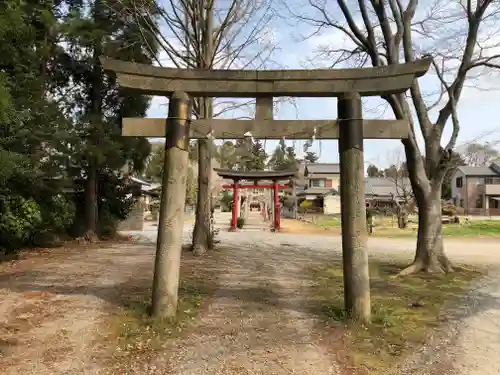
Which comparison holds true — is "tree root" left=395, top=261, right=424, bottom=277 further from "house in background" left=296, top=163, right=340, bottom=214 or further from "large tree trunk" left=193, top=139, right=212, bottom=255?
"house in background" left=296, top=163, right=340, bottom=214

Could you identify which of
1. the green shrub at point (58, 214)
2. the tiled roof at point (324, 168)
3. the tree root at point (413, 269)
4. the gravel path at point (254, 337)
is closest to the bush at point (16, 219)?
the green shrub at point (58, 214)

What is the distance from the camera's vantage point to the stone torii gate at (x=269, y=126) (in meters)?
5.67

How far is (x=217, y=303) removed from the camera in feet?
21.5

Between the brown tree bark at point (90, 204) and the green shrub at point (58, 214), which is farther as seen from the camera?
the brown tree bark at point (90, 204)

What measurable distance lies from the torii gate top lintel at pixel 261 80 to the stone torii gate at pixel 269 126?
0.01 meters

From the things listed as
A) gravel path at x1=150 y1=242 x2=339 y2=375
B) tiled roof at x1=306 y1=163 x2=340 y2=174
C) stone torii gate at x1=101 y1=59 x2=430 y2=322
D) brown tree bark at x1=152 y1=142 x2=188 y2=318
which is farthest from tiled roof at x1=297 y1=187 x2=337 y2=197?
brown tree bark at x1=152 y1=142 x2=188 y2=318

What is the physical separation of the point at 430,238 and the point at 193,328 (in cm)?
629

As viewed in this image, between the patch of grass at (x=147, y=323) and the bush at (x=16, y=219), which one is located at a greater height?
the bush at (x=16, y=219)

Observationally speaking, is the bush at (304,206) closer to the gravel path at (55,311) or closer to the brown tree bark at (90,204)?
the brown tree bark at (90,204)

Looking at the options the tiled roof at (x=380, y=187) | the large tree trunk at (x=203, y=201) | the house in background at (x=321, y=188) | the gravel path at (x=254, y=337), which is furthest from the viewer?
the tiled roof at (x=380, y=187)

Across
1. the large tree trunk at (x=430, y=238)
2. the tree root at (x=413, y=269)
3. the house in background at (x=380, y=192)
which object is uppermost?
the house in background at (x=380, y=192)

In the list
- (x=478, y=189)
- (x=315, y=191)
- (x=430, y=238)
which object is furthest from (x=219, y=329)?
(x=478, y=189)

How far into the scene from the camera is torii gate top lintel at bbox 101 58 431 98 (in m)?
5.74

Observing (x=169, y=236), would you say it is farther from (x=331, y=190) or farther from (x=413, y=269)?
(x=331, y=190)
